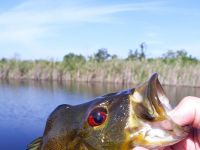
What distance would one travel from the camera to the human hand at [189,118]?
1.86m

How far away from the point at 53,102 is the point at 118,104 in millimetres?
23601

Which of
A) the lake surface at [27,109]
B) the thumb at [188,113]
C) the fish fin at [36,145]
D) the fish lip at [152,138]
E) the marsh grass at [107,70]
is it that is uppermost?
the thumb at [188,113]

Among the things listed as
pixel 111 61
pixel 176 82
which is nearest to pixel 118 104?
pixel 176 82

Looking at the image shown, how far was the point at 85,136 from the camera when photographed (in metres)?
1.77

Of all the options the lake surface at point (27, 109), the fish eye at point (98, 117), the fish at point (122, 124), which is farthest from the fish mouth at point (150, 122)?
the lake surface at point (27, 109)

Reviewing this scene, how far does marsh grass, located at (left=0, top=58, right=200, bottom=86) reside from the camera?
1258 inches

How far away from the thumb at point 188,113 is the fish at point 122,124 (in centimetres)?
5

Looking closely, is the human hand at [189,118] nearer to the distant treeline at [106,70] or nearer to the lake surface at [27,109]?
the lake surface at [27,109]

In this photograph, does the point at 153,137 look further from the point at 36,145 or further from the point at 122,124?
the point at 36,145

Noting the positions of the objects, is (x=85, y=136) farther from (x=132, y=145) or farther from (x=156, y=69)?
(x=156, y=69)

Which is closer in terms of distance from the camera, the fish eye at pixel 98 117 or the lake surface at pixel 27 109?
the fish eye at pixel 98 117

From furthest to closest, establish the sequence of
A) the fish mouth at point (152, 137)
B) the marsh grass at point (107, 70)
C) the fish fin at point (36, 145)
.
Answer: the marsh grass at point (107, 70), the fish fin at point (36, 145), the fish mouth at point (152, 137)

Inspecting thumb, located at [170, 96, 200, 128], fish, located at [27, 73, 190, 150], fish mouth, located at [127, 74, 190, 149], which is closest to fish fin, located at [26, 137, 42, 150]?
fish, located at [27, 73, 190, 150]

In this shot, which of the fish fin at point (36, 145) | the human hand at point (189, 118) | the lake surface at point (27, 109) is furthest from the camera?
the lake surface at point (27, 109)
